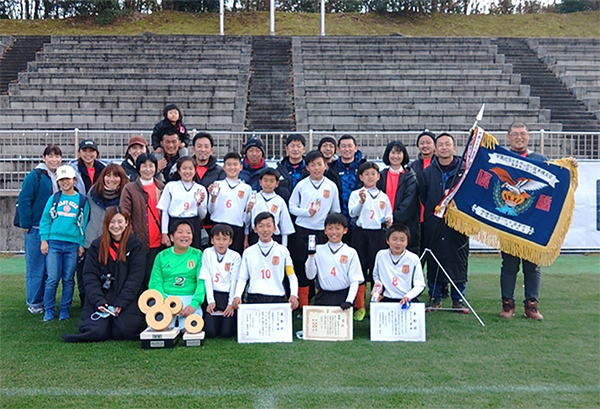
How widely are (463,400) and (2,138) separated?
9983mm

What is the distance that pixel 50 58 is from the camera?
18.7 meters

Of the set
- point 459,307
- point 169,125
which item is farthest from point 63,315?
point 459,307

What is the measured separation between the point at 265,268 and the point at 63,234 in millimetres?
2132

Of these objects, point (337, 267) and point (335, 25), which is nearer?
point (337, 267)

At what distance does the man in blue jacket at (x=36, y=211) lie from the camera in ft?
20.1

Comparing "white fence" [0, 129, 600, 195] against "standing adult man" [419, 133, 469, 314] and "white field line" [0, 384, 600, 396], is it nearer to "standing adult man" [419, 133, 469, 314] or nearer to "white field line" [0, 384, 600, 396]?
"standing adult man" [419, 133, 469, 314]

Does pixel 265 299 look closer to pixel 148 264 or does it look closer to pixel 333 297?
pixel 333 297

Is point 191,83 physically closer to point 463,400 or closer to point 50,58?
point 50,58

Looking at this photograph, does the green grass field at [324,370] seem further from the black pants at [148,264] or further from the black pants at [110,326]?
the black pants at [148,264]

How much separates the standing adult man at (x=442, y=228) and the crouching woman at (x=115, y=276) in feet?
9.91

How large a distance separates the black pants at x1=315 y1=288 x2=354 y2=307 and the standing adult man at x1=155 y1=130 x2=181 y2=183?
7.30 ft

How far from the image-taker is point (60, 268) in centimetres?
594

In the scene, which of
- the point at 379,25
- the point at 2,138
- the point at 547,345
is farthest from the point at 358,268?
the point at 379,25

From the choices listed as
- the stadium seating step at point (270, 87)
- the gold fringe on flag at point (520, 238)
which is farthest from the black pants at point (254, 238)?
the stadium seating step at point (270, 87)
